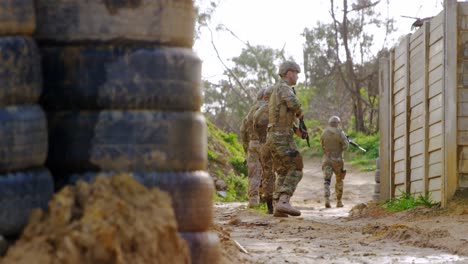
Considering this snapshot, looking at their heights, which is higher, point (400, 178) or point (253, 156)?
point (253, 156)

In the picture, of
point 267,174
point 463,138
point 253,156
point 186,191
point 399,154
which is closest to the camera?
point 186,191

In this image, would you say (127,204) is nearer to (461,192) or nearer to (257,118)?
(461,192)

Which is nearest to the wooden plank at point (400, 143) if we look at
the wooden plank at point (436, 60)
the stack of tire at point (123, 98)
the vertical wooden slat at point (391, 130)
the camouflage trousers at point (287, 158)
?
the vertical wooden slat at point (391, 130)

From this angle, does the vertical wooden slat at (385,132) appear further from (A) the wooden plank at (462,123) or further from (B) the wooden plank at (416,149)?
(A) the wooden plank at (462,123)

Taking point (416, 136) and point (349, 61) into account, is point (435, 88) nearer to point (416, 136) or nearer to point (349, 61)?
point (416, 136)

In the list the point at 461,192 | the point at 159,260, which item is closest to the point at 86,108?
the point at 159,260

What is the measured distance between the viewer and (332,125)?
17.2 metres

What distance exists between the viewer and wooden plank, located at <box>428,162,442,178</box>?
10.7 meters

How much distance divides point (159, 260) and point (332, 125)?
48.2 ft

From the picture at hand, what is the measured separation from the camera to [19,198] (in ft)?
9.14

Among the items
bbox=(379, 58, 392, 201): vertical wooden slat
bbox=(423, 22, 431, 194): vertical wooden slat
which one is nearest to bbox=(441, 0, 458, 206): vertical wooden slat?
bbox=(423, 22, 431, 194): vertical wooden slat

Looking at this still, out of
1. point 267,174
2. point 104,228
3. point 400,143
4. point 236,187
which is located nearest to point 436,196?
point 400,143

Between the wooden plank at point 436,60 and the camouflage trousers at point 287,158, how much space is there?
2.21 m

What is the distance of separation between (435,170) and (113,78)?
8640 millimetres
